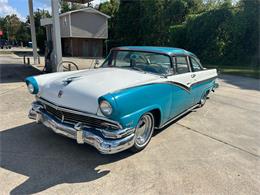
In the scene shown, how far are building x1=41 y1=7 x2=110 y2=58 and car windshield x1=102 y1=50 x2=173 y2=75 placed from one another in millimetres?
26866

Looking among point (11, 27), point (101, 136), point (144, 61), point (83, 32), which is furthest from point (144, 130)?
point (11, 27)

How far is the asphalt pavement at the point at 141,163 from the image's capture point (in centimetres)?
281

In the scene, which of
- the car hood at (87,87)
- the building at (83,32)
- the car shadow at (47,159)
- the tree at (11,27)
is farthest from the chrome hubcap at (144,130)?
the tree at (11,27)

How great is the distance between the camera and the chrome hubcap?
11.7 ft

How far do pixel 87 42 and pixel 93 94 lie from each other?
30313 millimetres

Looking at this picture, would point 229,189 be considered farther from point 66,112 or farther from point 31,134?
point 31,134

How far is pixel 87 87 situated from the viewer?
3.24 metres

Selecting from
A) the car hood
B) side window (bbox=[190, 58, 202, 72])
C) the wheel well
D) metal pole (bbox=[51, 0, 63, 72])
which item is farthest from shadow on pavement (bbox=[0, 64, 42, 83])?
the wheel well

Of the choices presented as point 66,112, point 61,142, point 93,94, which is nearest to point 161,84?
point 93,94

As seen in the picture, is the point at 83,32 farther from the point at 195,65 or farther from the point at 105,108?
the point at 105,108

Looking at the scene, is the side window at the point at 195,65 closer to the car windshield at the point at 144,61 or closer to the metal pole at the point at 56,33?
the car windshield at the point at 144,61

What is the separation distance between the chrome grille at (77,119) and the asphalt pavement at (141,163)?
1.87 ft

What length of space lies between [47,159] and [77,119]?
765mm

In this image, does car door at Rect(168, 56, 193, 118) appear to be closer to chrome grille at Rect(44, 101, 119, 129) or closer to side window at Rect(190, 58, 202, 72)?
side window at Rect(190, 58, 202, 72)
